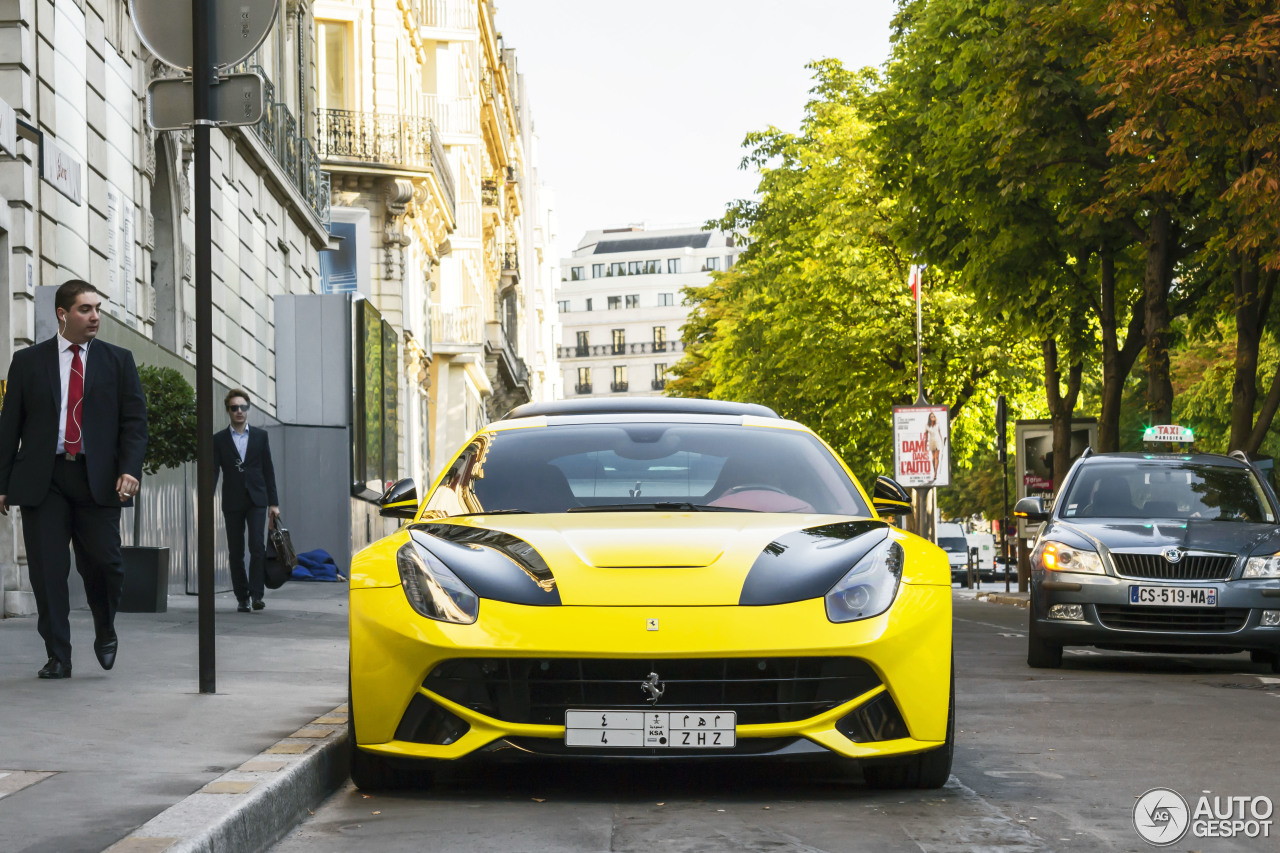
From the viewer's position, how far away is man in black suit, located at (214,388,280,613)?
15617 millimetres

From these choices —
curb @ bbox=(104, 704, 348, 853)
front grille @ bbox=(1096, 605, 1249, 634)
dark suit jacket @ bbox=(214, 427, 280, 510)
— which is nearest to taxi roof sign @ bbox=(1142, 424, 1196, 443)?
front grille @ bbox=(1096, 605, 1249, 634)

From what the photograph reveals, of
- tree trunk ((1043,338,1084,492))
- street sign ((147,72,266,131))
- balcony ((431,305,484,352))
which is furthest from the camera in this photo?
balcony ((431,305,484,352))

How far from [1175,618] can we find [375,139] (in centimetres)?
2923

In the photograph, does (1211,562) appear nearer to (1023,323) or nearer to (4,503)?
(4,503)

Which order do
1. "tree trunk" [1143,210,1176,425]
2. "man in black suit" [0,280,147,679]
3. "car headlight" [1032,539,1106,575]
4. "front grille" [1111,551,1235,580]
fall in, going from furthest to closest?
"tree trunk" [1143,210,1176,425] < "car headlight" [1032,539,1106,575] < "front grille" [1111,551,1235,580] < "man in black suit" [0,280,147,679]

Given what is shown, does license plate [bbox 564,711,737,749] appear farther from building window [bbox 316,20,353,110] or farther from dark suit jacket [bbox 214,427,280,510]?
building window [bbox 316,20,353,110]

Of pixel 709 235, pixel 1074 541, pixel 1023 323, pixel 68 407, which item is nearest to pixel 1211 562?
pixel 1074 541

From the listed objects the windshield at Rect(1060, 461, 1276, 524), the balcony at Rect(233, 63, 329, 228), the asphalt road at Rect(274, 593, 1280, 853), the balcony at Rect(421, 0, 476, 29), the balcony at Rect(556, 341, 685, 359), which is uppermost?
the balcony at Rect(421, 0, 476, 29)

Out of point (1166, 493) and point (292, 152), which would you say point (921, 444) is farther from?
point (1166, 493)

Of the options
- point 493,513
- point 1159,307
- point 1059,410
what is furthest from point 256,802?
point 1059,410

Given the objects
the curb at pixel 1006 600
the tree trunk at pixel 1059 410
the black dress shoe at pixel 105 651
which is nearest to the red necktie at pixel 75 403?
the black dress shoe at pixel 105 651

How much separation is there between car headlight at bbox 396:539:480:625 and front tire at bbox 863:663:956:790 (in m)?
1.49

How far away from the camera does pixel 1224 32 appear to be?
731 inches

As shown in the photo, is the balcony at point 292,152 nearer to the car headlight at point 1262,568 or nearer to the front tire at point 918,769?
the car headlight at point 1262,568
